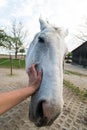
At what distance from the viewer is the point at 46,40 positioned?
1423 millimetres

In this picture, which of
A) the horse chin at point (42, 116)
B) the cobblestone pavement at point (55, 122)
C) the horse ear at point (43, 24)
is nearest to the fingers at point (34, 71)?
the horse chin at point (42, 116)

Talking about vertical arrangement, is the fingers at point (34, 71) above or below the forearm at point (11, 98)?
above

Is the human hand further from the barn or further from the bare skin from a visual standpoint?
the barn

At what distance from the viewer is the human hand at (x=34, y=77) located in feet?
4.28

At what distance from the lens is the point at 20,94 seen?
4.16 ft

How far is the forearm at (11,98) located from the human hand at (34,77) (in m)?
0.03

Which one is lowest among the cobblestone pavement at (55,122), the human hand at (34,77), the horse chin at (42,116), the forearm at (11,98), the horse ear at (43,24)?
the cobblestone pavement at (55,122)

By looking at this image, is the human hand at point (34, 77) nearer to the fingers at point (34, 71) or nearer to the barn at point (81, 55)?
the fingers at point (34, 71)

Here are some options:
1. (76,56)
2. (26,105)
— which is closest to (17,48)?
(76,56)

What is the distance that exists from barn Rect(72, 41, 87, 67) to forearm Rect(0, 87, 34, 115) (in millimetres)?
29522

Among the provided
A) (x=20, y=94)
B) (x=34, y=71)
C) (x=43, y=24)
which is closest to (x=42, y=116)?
(x=20, y=94)

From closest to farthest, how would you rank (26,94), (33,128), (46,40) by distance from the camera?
(26,94), (46,40), (33,128)

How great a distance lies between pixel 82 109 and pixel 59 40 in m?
4.85

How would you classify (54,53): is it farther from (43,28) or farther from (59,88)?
(43,28)
